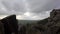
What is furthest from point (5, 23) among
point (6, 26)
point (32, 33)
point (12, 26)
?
point (32, 33)

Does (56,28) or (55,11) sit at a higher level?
(55,11)

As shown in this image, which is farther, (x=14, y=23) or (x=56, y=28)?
(x=56, y=28)

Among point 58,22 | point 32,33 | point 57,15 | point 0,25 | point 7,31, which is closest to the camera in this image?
point 0,25

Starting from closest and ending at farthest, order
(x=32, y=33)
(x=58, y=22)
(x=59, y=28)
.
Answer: (x=32, y=33), (x=59, y=28), (x=58, y=22)

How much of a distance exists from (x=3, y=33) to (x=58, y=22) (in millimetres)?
14928

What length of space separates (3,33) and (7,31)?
30.6 inches

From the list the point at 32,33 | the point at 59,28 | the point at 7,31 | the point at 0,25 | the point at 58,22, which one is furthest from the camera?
the point at 58,22

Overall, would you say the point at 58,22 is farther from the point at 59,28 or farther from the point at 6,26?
the point at 6,26

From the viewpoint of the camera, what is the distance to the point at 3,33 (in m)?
12.9

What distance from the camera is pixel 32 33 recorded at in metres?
14.6

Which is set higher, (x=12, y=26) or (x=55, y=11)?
(x=55, y=11)

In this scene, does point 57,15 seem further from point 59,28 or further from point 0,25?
point 0,25

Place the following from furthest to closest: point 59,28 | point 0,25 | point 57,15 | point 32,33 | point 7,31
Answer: point 57,15 < point 59,28 < point 32,33 < point 7,31 < point 0,25

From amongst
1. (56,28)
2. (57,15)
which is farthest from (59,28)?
(57,15)
